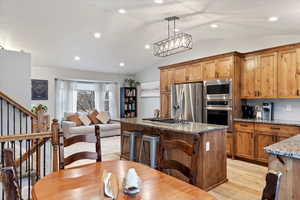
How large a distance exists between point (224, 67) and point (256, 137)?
176cm

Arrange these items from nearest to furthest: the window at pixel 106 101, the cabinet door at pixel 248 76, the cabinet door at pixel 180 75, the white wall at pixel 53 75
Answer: the cabinet door at pixel 248 76
the cabinet door at pixel 180 75
the white wall at pixel 53 75
the window at pixel 106 101

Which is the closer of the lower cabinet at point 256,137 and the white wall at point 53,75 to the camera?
the lower cabinet at point 256,137

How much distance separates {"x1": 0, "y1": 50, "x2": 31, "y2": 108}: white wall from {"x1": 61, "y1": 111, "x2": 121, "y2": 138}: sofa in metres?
2.30

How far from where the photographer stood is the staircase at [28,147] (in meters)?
2.01

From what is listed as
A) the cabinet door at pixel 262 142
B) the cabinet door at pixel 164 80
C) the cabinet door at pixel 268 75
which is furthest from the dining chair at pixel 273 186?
the cabinet door at pixel 164 80

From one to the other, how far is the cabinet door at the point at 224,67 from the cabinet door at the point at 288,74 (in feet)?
3.19

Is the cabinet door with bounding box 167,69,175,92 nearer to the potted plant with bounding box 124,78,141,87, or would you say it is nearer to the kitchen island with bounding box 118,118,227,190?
the potted plant with bounding box 124,78,141,87

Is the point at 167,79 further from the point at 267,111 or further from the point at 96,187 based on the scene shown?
the point at 96,187

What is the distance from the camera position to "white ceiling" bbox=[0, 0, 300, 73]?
3472 millimetres

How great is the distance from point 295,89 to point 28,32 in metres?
6.06

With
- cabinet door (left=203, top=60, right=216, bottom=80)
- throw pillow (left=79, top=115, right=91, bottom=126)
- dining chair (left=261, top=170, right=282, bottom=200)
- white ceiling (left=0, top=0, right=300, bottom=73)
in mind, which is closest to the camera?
dining chair (left=261, top=170, right=282, bottom=200)

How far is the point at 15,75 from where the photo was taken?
4.31m

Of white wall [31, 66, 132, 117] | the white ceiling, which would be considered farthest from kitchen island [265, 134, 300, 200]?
white wall [31, 66, 132, 117]

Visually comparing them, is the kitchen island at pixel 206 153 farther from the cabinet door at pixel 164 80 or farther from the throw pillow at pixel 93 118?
the throw pillow at pixel 93 118
